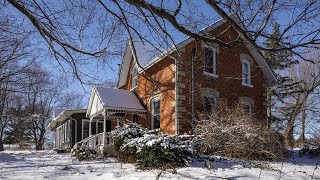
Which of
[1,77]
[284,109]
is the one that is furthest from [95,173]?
[284,109]

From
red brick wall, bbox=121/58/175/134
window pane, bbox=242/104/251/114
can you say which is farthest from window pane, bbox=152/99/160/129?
window pane, bbox=242/104/251/114

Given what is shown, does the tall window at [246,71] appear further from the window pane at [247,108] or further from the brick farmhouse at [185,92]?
the window pane at [247,108]

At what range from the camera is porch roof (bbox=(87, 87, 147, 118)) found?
18.1 metres

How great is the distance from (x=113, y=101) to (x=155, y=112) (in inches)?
87.4

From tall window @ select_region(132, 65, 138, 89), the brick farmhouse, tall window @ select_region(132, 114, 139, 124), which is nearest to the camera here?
the brick farmhouse

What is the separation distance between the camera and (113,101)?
18.5 meters

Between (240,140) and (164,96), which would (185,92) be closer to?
(164,96)

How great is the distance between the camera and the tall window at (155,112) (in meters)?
18.4

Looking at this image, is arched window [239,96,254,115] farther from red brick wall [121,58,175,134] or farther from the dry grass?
the dry grass

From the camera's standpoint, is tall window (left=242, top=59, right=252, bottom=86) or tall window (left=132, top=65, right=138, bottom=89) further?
tall window (left=132, top=65, right=138, bottom=89)

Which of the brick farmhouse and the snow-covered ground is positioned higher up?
the brick farmhouse

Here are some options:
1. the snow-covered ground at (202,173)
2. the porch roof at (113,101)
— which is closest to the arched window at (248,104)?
the porch roof at (113,101)

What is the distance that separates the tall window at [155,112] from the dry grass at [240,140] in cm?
576

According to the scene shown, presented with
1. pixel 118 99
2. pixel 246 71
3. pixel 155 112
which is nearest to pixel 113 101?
pixel 118 99
